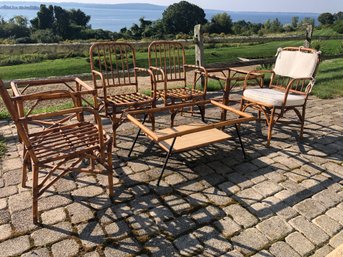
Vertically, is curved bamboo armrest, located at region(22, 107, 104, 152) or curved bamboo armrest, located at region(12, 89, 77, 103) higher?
curved bamboo armrest, located at region(12, 89, 77, 103)

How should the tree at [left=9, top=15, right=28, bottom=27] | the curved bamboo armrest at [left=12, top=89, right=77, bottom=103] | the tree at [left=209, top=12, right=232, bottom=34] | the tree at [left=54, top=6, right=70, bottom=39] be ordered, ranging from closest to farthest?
the curved bamboo armrest at [left=12, top=89, right=77, bottom=103]
the tree at [left=209, top=12, right=232, bottom=34]
the tree at [left=54, top=6, right=70, bottom=39]
the tree at [left=9, top=15, right=28, bottom=27]

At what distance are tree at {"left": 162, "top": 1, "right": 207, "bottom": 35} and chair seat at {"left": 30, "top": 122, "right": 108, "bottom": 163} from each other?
1919 inches

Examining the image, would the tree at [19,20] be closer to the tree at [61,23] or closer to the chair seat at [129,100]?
the tree at [61,23]

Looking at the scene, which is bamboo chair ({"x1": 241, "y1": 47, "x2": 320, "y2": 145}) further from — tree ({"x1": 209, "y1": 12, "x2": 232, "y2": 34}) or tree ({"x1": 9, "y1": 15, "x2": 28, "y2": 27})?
tree ({"x1": 9, "y1": 15, "x2": 28, "y2": 27})

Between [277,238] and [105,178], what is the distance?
1.59m

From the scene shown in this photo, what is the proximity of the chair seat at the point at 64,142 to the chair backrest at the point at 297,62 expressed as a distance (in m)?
2.70

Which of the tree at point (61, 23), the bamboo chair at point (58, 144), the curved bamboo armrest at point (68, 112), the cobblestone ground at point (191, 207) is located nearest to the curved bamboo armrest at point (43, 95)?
the bamboo chair at point (58, 144)

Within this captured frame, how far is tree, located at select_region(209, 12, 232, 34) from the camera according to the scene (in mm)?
44062

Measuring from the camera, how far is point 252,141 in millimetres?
3680

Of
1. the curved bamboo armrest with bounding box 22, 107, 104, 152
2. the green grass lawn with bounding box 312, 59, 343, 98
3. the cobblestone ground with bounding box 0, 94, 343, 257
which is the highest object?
the curved bamboo armrest with bounding box 22, 107, 104, 152

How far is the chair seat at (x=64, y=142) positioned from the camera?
221 cm

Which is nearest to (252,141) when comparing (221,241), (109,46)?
(221,241)

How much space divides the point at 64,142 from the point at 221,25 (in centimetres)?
4666

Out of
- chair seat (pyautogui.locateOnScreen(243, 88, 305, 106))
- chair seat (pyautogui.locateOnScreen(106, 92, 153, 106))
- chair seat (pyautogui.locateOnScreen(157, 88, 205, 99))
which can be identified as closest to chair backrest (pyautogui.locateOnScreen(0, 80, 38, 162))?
chair seat (pyautogui.locateOnScreen(106, 92, 153, 106))
